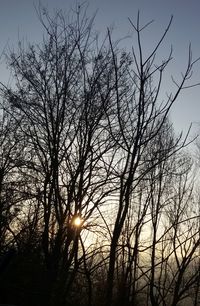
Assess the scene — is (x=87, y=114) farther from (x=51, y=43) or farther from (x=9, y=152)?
(x=9, y=152)

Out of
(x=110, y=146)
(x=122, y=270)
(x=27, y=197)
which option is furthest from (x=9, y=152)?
(x=122, y=270)

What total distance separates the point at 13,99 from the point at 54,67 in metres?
1.35

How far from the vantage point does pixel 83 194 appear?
10242 mm

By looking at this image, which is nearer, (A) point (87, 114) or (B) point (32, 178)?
(A) point (87, 114)

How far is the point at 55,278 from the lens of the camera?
978 centimetres

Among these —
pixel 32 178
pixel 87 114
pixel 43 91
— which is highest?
pixel 43 91

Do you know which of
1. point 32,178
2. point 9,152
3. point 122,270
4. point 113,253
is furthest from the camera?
point 122,270

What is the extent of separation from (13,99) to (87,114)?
6.53ft

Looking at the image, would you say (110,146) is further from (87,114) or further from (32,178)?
(32,178)

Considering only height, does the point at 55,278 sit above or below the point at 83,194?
below

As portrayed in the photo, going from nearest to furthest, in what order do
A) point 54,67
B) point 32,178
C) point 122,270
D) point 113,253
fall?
point 113,253 → point 54,67 → point 32,178 → point 122,270

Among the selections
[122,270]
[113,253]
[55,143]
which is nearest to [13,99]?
[55,143]

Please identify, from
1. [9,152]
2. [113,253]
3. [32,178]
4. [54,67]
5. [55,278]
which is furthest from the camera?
[9,152]

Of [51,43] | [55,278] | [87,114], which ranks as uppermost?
[51,43]
